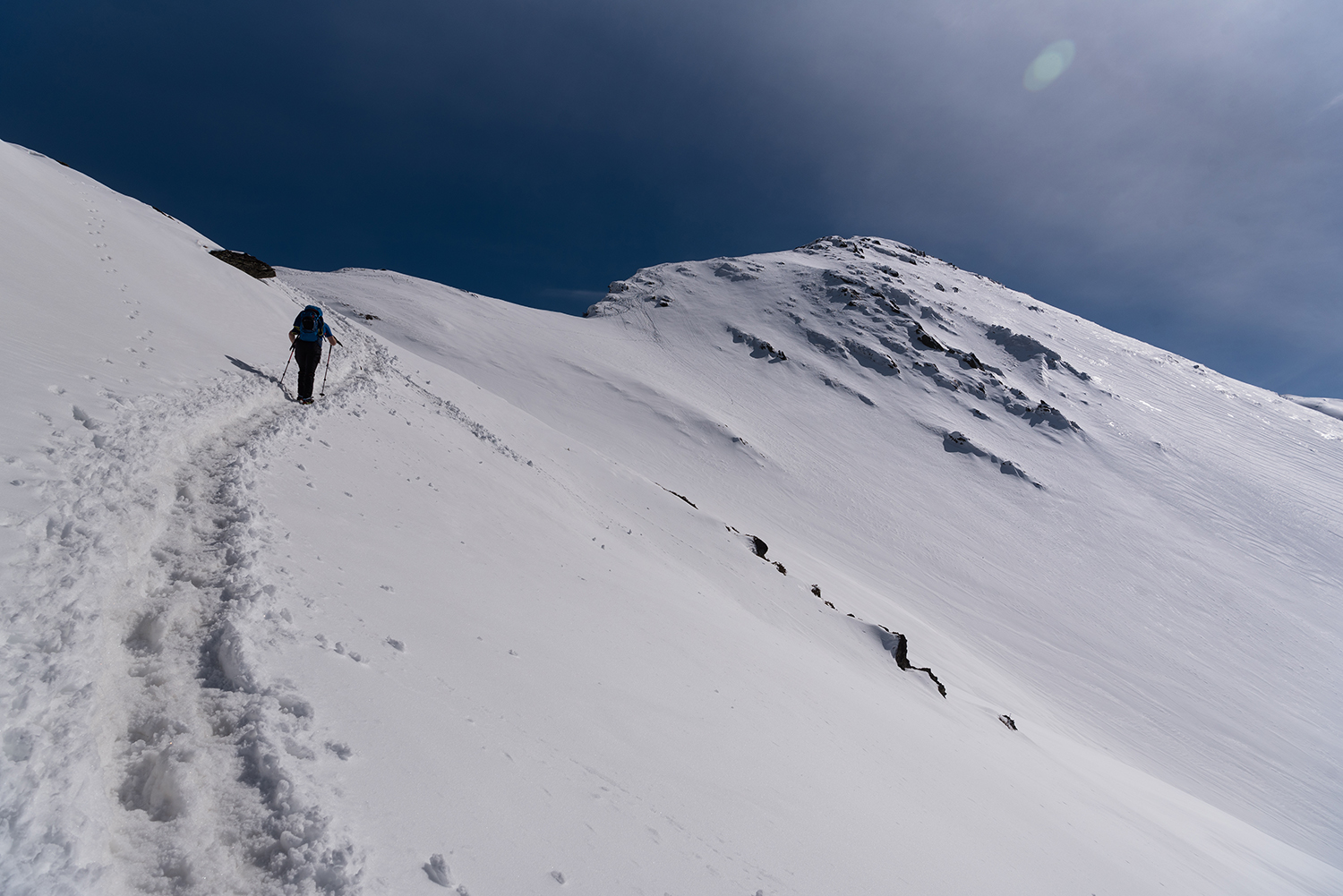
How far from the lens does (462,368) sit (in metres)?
33.6

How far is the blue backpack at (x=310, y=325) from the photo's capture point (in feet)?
38.6

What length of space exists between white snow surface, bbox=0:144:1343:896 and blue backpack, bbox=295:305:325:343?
115cm

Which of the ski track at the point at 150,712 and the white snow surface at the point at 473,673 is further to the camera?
the white snow surface at the point at 473,673

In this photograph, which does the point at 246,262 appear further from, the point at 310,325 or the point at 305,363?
the point at 305,363

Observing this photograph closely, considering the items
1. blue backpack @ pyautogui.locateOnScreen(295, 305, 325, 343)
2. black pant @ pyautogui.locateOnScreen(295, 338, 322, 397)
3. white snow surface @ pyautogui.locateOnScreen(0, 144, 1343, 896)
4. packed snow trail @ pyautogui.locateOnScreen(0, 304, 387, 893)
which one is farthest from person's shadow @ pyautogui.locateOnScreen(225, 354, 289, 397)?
packed snow trail @ pyautogui.locateOnScreen(0, 304, 387, 893)

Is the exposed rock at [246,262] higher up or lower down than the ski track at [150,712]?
higher up

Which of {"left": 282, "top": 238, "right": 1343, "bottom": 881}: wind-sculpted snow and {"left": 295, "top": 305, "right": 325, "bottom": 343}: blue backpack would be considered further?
{"left": 282, "top": 238, "right": 1343, "bottom": 881}: wind-sculpted snow

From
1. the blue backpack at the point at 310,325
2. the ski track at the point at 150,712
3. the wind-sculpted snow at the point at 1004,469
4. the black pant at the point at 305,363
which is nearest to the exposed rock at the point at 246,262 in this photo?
the wind-sculpted snow at the point at 1004,469

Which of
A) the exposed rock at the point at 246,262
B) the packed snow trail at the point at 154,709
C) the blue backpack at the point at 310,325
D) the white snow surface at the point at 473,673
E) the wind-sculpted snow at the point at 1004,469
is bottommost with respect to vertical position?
the packed snow trail at the point at 154,709

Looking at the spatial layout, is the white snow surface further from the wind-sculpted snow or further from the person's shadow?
the wind-sculpted snow

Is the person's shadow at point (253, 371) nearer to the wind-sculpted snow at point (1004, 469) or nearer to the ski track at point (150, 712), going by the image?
the ski track at point (150, 712)

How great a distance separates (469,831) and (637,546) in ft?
35.2

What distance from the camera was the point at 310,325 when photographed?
11969 millimetres

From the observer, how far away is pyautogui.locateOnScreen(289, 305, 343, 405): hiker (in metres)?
11.3
